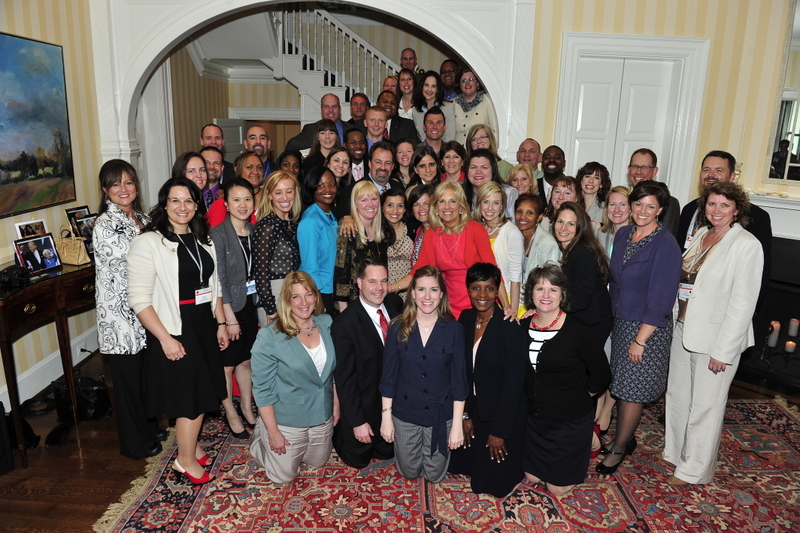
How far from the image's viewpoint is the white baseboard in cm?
416

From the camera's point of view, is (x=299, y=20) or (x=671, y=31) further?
(x=299, y=20)

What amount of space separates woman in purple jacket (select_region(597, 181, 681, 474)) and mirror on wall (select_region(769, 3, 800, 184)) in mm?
2873

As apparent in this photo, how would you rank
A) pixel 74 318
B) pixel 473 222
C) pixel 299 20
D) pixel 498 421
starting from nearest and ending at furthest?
pixel 498 421, pixel 473 222, pixel 74 318, pixel 299 20

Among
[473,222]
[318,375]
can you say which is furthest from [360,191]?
[318,375]

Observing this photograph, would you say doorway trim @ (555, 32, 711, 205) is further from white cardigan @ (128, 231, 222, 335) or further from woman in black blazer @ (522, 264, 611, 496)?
white cardigan @ (128, 231, 222, 335)

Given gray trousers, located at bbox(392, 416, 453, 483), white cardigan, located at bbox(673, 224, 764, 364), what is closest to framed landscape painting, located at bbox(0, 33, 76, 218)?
gray trousers, located at bbox(392, 416, 453, 483)

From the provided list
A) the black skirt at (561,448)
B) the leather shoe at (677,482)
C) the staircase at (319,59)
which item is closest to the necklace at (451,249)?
the black skirt at (561,448)

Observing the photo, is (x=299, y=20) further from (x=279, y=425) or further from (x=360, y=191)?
(x=279, y=425)

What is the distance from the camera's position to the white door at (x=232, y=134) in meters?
8.59

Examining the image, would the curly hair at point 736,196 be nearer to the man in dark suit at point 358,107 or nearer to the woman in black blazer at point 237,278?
the woman in black blazer at point 237,278

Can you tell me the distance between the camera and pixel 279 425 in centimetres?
327

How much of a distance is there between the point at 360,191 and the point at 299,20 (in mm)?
5790

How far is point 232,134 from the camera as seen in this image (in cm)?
891

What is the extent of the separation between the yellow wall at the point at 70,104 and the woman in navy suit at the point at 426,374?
2.91 metres
